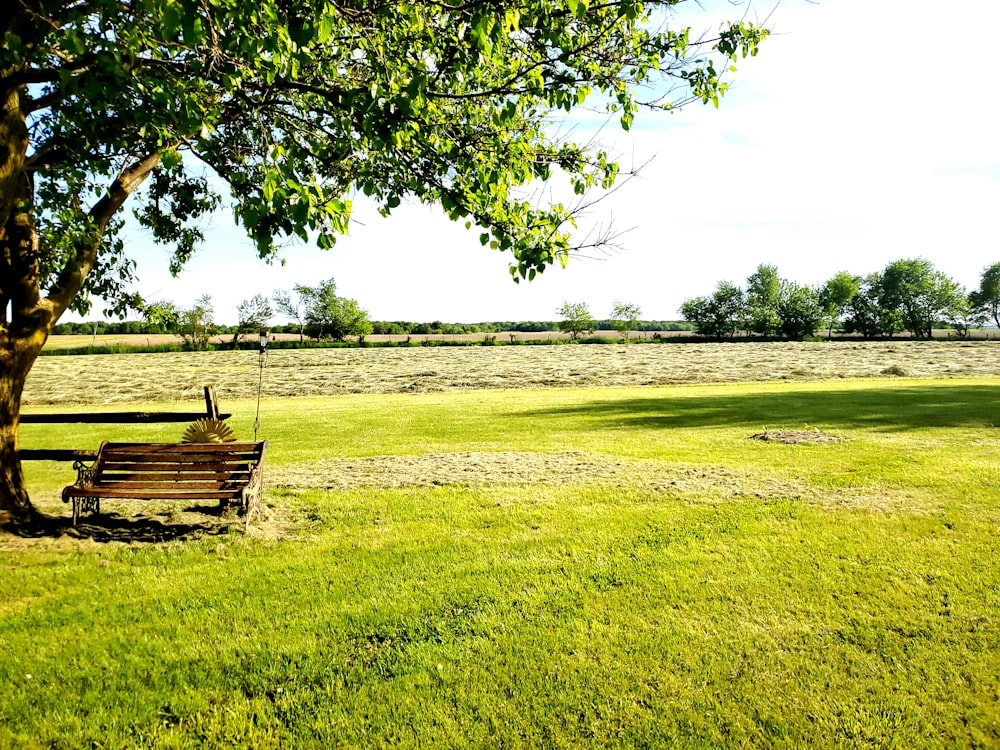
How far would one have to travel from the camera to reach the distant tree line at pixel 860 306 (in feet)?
387

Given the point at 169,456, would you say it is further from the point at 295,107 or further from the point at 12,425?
the point at 295,107

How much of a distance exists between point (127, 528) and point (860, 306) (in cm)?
14287

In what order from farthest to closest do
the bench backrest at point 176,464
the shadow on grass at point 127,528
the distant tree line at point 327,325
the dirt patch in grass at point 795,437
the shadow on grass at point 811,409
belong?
the distant tree line at point 327,325
the shadow on grass at point 811,409
the dirt patch in grass at point 795,437
the bench backrest at point 176,464
the shadow on grass at point 127,528

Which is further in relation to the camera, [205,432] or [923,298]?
[923,298]

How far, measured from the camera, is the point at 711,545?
26.1 feet

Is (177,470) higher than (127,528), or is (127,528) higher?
(177,470)

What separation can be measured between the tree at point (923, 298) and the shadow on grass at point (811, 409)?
106049mm

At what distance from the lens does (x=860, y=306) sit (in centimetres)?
12619

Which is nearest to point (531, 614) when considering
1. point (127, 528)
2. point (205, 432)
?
point (127, 528)

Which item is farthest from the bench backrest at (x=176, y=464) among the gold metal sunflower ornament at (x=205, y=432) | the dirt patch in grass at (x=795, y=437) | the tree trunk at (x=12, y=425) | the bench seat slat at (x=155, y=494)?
the dirt patch in grass at (x=795, y=437)

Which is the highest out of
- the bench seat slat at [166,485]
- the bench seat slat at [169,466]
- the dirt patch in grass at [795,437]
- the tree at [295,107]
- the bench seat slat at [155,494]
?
the tree at [295,107]

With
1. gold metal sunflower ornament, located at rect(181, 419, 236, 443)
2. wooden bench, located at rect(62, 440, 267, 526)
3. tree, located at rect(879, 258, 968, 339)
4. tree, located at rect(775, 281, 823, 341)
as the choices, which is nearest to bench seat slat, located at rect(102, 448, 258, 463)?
wooden bench, located at rect(62, 440, 267, 526)

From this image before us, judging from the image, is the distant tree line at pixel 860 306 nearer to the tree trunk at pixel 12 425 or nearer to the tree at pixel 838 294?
the tree at pixel 838 294

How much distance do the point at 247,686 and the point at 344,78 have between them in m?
7.24
